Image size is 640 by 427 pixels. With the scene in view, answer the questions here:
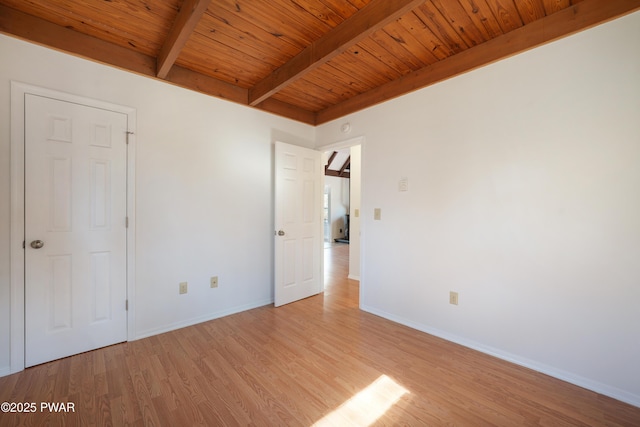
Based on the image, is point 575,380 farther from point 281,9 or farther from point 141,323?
point 141,323

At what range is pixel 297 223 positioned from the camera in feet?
11.2

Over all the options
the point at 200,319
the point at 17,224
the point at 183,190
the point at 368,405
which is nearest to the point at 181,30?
the point at 183,190

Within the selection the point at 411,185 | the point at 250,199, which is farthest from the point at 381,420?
the point at 250,199

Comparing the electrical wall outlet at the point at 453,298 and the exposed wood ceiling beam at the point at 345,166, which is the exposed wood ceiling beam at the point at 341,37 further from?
the exposed wood ceiling beam at the point at 345,166

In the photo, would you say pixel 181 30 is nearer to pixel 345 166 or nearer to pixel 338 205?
pixel 345 166

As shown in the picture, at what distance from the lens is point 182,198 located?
261 centimetres

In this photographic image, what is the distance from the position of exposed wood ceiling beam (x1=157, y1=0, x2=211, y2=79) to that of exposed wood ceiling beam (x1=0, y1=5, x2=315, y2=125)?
0.18 meters

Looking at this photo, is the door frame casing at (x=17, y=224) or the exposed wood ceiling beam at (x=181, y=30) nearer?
the exposed wood ceiling beam at (x=181, y=30)

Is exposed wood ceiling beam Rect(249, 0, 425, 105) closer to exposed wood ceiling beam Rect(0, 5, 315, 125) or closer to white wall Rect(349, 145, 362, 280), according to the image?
exposed wood ceiling beam Rect(0, 5, 315, 125)

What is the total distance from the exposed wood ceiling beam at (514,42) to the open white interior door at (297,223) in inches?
45.3

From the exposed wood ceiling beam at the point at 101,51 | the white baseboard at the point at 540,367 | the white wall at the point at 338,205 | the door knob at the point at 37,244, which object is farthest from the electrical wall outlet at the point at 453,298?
the white wall at the point at 338,205

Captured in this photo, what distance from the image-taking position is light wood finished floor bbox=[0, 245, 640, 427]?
1.52 meters

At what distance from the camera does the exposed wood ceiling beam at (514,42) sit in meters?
1.69

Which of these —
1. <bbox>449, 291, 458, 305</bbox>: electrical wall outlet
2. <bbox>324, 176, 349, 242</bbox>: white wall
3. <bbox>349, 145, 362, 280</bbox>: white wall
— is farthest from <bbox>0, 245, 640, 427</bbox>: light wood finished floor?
<bbox>324, 176, 349, 242</bbox>: white wall
